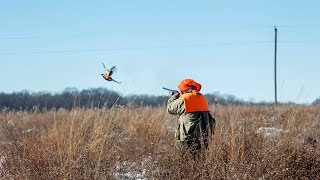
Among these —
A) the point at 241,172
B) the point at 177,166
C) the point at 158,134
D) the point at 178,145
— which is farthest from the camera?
the point at 158,134

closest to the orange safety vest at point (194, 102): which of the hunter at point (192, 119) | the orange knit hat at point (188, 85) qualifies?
the hunter at point (192, 119)

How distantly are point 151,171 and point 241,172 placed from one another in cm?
104

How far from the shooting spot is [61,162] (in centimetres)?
530

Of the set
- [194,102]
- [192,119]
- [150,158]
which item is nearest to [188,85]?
[194,102]

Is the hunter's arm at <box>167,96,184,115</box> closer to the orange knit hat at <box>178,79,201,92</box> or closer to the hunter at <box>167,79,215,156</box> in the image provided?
the hunter at <box>167,79,215,156</box>

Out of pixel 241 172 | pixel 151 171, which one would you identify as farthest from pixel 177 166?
pixel 241 172

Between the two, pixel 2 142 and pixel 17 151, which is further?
pixel 2 142

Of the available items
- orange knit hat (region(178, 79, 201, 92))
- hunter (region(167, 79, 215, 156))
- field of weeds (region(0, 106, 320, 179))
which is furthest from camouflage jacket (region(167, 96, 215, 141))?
field of weeds (region(0, 106, 320, 179))

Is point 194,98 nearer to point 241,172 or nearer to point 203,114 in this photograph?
point 203,114

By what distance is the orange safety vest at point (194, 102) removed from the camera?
21.5 feet

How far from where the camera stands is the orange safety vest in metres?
6.54

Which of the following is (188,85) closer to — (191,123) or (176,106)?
(176,106)

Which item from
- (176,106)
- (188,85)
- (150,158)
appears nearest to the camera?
(150,158)

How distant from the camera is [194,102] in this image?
6578 mm
